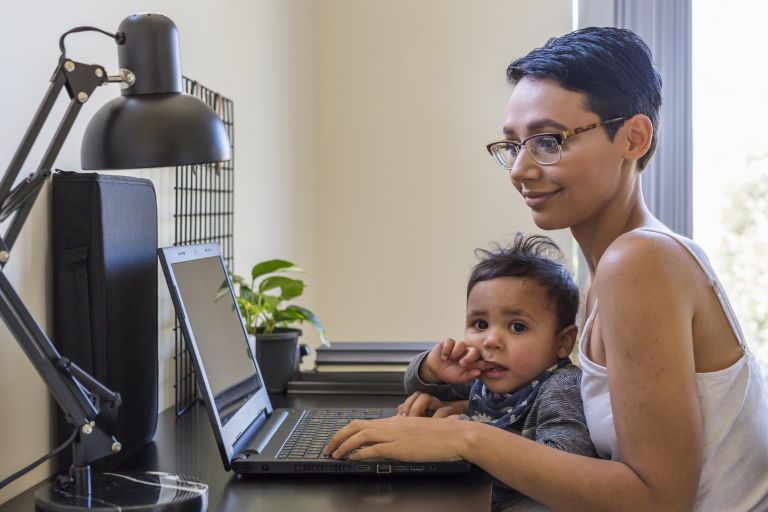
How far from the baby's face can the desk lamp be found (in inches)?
23.3

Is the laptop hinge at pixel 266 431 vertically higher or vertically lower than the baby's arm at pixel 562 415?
lower

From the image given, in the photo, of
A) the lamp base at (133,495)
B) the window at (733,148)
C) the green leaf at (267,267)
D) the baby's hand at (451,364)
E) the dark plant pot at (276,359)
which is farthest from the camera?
the window at (733,148)

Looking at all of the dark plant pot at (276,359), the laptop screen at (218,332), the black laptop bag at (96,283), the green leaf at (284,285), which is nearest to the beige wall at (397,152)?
the green leaf at (284,285)

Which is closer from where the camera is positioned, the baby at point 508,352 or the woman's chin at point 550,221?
the woman's chin at point 550,221

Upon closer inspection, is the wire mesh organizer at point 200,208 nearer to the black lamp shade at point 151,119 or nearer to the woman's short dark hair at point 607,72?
the black lamp shade at point 151,119

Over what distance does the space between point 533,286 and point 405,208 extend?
1.64 meters

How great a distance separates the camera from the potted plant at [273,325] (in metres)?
1.90

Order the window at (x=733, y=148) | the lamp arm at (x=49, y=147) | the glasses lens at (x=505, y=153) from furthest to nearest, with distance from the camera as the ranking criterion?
the window at (x=733, y=148), the glasses lens at (x=505, y=153), the lamp arm at (x=49, y=147)

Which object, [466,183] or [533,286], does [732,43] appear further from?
[533,286]

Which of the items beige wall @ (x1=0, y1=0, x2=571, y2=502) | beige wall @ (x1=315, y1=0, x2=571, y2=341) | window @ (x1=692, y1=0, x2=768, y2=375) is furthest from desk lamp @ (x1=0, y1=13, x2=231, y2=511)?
window @ (x1=692, y1=0, x2=768, y2=375)

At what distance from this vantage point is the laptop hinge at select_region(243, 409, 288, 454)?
132 centimetres

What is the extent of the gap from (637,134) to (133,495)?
847 millimetres

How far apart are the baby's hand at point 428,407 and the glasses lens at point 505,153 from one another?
0.44 metres

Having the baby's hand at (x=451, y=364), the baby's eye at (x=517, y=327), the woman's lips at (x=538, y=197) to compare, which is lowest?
the baby's hand at (x=451, y=364)
